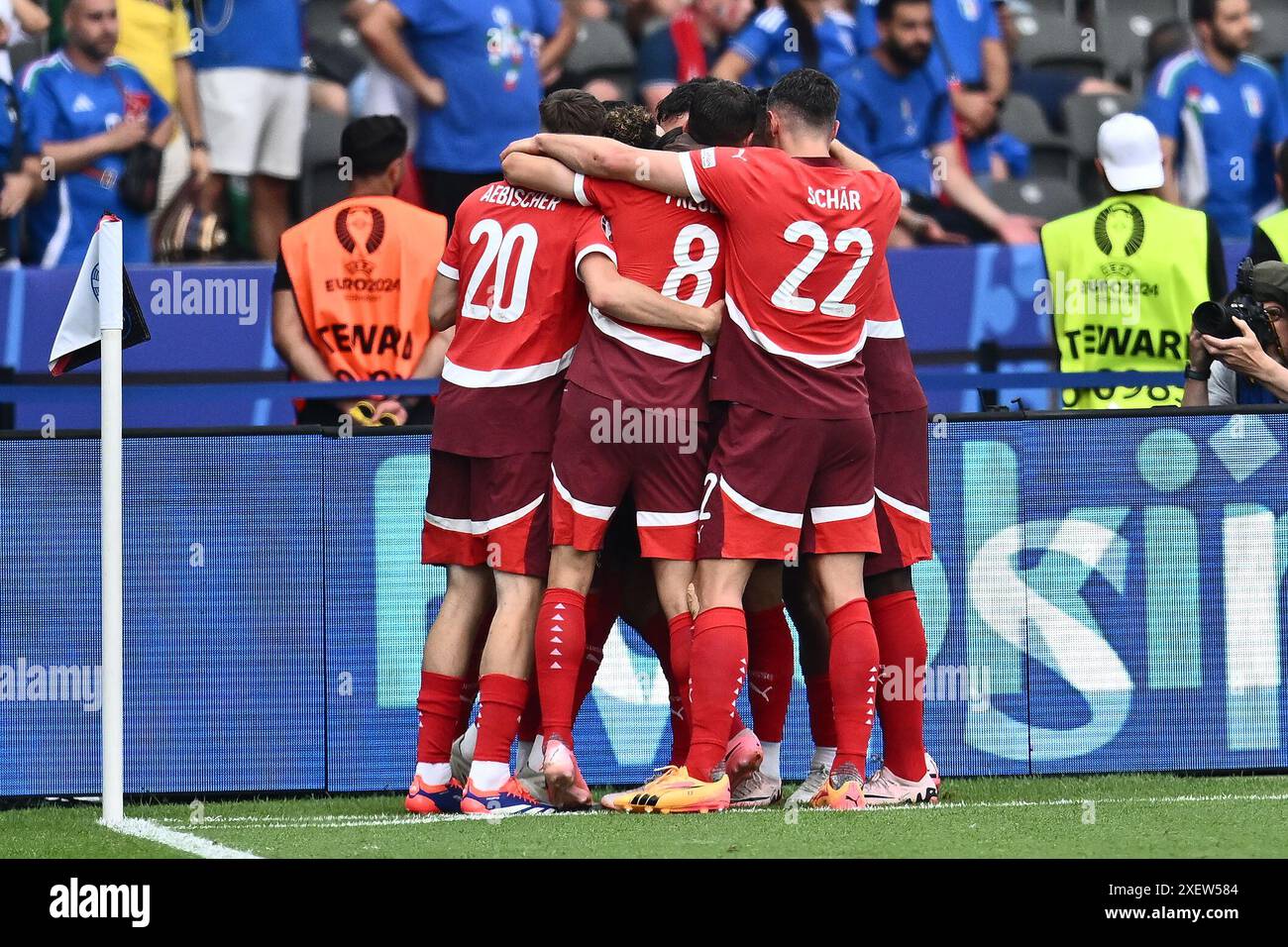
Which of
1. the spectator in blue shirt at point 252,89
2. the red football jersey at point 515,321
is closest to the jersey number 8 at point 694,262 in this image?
the red football jersey at point 515,321

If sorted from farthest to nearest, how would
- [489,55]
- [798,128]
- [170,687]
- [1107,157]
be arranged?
[489,55], [1107,157], [170,687], [798,128]

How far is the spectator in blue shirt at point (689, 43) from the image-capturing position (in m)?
10.2

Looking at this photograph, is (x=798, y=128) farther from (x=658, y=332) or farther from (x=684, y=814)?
(x=684, y=814)

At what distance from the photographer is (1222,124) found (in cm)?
1048

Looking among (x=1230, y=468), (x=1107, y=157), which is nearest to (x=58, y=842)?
(x=1230, y=468)

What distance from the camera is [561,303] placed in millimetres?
5969

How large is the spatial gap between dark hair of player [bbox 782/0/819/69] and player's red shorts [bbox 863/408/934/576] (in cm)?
452

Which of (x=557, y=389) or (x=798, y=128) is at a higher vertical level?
(x=798, y=128)

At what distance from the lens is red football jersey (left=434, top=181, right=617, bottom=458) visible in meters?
5.94

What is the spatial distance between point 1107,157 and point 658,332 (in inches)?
115

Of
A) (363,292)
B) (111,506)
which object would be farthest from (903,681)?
(363,292)

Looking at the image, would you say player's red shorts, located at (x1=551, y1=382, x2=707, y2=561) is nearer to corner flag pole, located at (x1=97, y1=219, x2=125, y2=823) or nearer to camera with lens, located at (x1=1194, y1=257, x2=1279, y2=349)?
corner flag pole, located at (x1=97, y1=219, x2=125, y2=823)

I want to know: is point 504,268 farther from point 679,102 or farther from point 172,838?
point 172,838

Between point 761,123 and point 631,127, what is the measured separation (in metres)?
0.40
